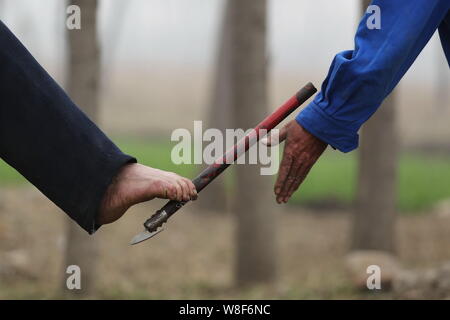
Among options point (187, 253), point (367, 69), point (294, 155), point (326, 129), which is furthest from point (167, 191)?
point (187, 253)

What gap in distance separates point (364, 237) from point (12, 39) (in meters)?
5.91

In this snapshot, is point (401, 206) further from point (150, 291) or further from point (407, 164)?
point (150, 291)

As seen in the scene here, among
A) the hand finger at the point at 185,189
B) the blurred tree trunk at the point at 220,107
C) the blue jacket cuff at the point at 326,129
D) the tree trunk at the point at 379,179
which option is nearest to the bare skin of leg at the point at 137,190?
the hand finger at the point at 185,189

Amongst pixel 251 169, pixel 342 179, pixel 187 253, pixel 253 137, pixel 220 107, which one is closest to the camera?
pixel 253 137

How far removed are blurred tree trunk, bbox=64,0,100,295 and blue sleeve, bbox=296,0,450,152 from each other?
3263 mm

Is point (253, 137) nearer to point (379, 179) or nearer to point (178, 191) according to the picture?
point (178, 191)

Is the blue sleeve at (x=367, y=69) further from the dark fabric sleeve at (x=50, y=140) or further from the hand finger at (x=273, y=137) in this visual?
the dark fabric sleeve at (x=50, y=140)

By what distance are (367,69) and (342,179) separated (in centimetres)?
1150

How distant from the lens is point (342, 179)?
1441 cm

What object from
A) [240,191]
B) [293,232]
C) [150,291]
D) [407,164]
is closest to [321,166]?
[407,164]

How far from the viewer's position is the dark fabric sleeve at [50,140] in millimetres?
3006

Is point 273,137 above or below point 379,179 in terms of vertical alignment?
below

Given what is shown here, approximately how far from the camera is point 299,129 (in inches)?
125

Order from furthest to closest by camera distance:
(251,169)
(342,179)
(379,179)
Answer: (342,179), (379,179), (251,169)
